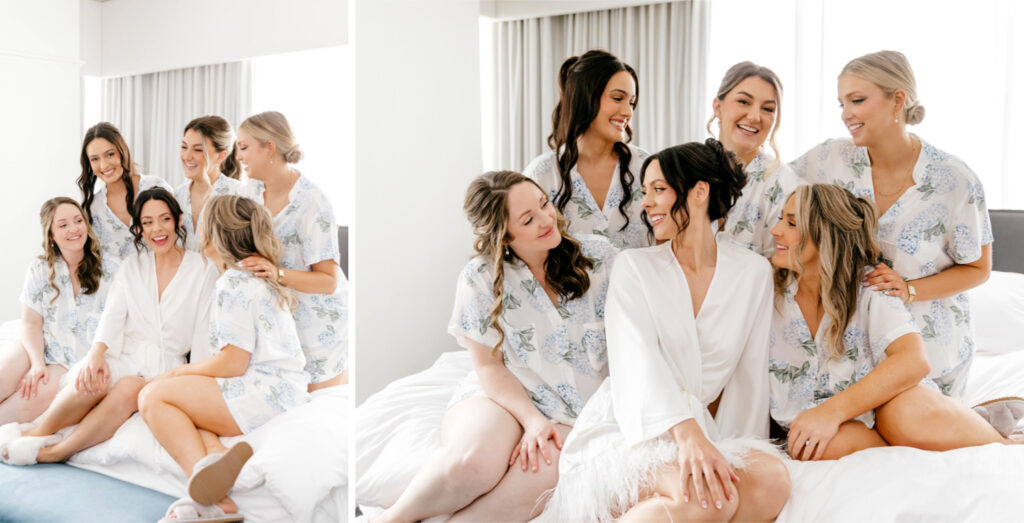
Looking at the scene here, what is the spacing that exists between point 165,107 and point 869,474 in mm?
1386

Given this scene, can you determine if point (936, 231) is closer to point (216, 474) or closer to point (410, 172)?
point (410, 172)

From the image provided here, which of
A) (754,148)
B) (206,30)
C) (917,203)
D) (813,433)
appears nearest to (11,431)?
(206,30)

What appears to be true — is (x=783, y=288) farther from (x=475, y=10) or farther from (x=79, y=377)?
(x=79, y=377)

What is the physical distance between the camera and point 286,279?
54.0 inches

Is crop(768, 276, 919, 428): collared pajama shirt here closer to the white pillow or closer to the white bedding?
the white pillow

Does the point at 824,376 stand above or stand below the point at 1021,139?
below

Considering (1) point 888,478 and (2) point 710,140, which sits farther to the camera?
(2) point 710,140

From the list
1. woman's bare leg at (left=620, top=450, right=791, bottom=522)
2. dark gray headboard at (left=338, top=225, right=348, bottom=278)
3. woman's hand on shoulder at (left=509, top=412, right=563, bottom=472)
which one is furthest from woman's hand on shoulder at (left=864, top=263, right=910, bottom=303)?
dark gray headboard at (left=338, top=225, right=348, bottom=278)

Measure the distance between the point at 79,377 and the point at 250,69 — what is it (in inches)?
24.2

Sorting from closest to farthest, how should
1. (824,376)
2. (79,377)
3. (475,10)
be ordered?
(79,377)
(824,376)
(475,10)

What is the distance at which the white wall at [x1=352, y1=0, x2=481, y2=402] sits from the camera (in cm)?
154

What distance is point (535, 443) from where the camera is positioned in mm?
1441

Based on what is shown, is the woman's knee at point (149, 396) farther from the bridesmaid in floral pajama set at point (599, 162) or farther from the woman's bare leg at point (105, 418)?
the bridesmaid in floral pajama set at point (599, 162)

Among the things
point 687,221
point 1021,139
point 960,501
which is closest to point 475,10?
point 687,221
